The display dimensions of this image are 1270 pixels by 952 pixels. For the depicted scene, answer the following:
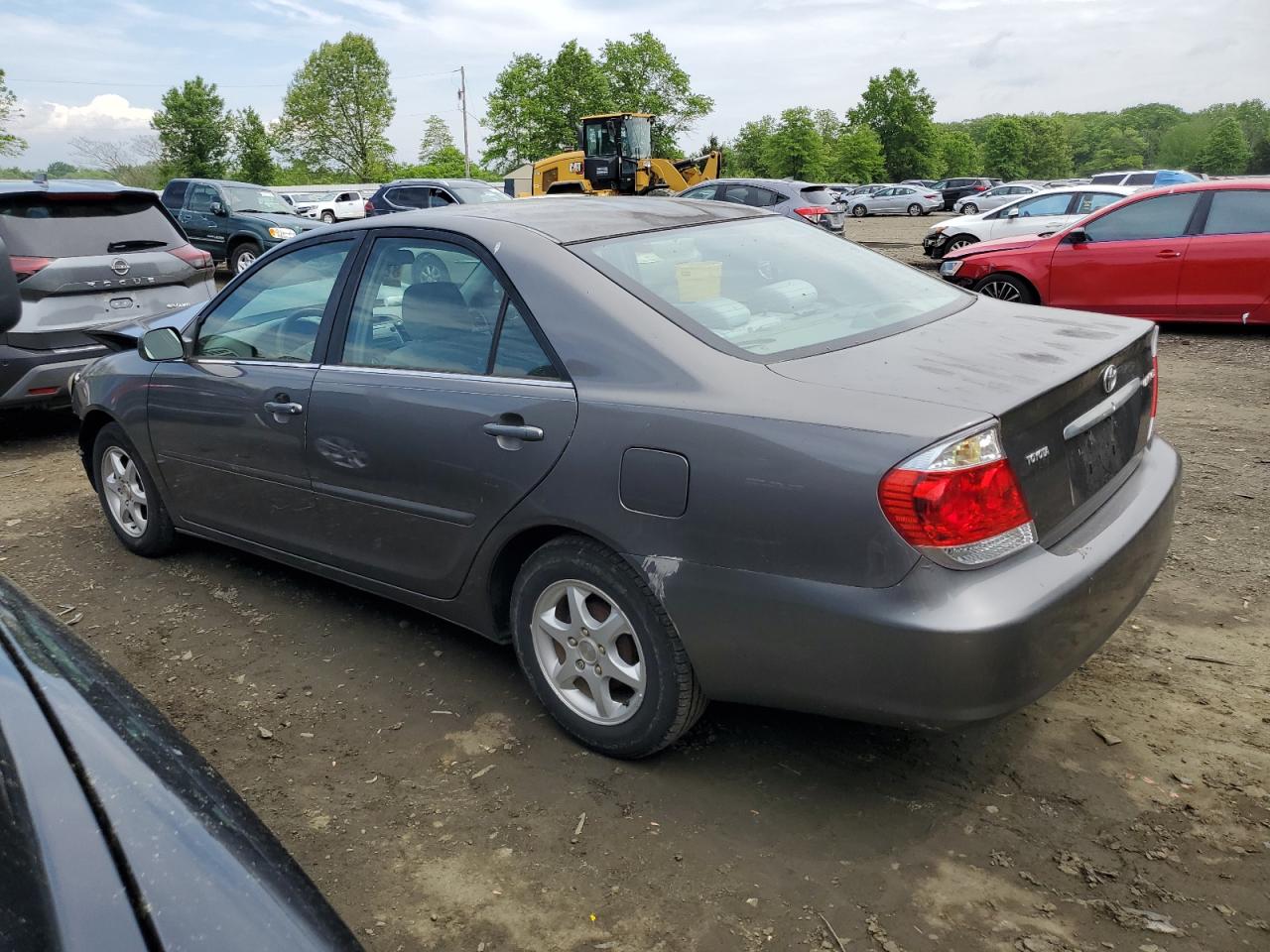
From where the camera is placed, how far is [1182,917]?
7.56ft

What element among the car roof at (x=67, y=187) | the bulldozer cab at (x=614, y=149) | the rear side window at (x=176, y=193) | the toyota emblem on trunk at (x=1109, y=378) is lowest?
the toyota emblem on trunk at (x=1109, y=378)

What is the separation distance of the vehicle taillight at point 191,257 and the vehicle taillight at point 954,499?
7.07 m

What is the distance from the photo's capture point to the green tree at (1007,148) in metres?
110

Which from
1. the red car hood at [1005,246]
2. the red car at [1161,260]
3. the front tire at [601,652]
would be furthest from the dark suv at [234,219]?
the front tire at [601,652]

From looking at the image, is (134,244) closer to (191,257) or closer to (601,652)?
(191,257)

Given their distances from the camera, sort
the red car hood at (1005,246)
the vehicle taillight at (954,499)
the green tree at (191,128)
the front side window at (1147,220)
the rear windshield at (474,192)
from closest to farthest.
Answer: the vehicle taillight at (954,499) < the front side window at (1147,220) < the red car hood at (1005,246) < the rear windshield at (474,192) < the green tree at (191,128)

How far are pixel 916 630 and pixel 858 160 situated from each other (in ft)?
305

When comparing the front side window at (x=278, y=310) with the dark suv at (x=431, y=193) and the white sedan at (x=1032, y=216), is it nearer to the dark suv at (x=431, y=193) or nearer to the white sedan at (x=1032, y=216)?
the dark suv at (x=431, y=193)

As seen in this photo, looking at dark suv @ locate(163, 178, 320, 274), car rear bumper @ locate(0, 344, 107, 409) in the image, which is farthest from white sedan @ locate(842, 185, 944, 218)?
car rear bumper @ locate(0, 344, 107, 409)

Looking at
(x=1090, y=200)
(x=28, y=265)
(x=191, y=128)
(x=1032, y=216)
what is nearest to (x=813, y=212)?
(x=1032, y=216)

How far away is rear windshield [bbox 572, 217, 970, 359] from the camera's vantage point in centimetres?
291

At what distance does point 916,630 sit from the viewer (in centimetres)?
229

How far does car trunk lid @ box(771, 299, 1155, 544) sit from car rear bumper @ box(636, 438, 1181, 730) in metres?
0.15

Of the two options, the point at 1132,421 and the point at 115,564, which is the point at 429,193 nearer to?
the point at 115,564
